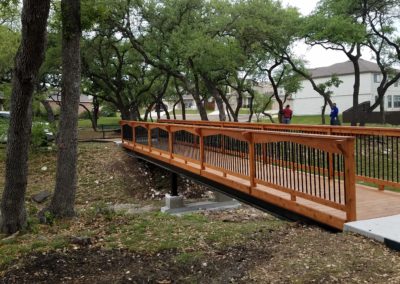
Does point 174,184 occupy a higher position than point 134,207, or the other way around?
point 174,184

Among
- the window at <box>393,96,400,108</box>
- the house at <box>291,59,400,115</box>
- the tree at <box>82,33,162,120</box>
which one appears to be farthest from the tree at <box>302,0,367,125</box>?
the window at <box>393,96,400,108</box>

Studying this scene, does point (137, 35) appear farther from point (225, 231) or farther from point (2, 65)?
point (225, 231)

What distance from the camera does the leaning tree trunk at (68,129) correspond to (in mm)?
7680

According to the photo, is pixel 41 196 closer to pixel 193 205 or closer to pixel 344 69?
pixel 193 205

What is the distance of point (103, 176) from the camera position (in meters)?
15.8

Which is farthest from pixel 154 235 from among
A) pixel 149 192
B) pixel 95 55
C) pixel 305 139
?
pixel 95 55

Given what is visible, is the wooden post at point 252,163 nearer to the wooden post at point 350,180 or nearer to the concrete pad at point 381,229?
the wooden post at point 350,180

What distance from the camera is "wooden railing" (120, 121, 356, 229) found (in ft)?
17.5

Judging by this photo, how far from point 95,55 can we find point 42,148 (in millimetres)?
8314

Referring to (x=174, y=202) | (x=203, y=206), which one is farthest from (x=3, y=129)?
(x=203, y=206)

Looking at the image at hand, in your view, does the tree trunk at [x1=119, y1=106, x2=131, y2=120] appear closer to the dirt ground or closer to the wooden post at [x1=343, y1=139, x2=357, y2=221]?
the dirt ground

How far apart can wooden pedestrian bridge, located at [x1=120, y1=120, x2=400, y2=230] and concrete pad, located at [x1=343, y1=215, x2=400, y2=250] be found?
20cm

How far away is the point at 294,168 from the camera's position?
6617mm

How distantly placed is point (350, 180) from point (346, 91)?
4783cm
